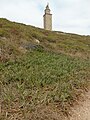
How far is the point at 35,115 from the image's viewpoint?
16.0 ft

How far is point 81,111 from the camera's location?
19.0 ft

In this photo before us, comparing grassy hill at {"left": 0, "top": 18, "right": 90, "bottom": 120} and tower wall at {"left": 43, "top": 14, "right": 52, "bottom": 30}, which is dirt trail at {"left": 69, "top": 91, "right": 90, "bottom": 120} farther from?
tower wall at {"left": 43, "top": 14, "right": 52, "bottom": 30}

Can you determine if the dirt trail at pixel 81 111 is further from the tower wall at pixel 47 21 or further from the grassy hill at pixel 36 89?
the tower wall at pixel 47 21

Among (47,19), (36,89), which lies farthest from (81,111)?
(47,19)

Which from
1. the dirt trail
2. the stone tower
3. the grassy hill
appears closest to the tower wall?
the stone tower

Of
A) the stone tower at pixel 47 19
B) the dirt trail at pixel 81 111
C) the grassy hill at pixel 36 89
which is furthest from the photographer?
the stone tower at pixel 47 19

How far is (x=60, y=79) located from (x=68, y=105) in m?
1.81

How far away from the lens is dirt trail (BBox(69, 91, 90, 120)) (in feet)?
Result: 17.9

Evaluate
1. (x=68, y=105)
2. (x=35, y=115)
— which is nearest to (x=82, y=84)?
(x=68, y=105)

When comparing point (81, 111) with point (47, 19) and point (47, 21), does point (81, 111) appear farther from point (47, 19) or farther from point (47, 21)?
point (47, 19)

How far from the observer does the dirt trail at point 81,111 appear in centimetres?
546

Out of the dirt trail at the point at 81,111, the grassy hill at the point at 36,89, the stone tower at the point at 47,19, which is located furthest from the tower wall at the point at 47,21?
the dirt trail at the point at 81,111

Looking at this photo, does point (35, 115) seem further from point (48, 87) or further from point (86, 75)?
point (86, 75)

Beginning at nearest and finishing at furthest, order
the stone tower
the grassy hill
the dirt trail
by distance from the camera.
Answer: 1. the grassy hill
2. the dirt trail
3. the stone tower
